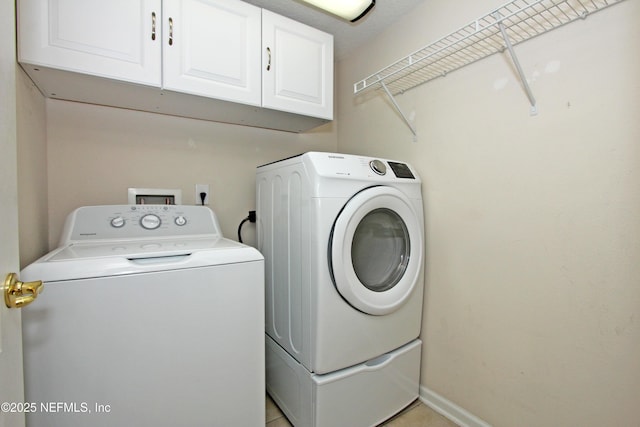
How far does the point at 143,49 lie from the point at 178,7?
0.85ft

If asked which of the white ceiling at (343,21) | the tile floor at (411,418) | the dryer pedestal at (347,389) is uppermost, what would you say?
the white ceiling at (343,21)

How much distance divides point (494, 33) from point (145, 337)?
1.83 m

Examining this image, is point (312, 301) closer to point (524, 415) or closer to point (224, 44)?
point (524, 415)

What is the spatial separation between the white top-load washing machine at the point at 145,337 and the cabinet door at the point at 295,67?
2.99 feet

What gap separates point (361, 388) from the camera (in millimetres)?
1353

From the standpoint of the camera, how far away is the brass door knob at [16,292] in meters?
0.56

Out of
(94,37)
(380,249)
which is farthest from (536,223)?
(94,37)

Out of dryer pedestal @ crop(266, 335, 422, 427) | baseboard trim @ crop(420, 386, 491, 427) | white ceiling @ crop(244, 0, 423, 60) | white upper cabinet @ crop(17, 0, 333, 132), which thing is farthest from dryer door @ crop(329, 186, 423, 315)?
white ceiling @ crop(244, 0, 423, 60)

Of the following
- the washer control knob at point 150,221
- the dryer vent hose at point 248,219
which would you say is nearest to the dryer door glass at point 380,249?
the dryer vent hose at point 248,219

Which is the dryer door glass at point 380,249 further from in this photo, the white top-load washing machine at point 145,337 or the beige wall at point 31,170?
the beige wall at point 31,170

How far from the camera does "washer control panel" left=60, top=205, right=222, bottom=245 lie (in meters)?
1.29

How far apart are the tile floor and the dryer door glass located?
70 cm

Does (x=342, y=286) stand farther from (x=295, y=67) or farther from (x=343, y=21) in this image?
(x=343, y=21)

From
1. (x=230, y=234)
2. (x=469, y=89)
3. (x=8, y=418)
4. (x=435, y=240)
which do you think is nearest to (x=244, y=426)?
(x=8, y=418)
